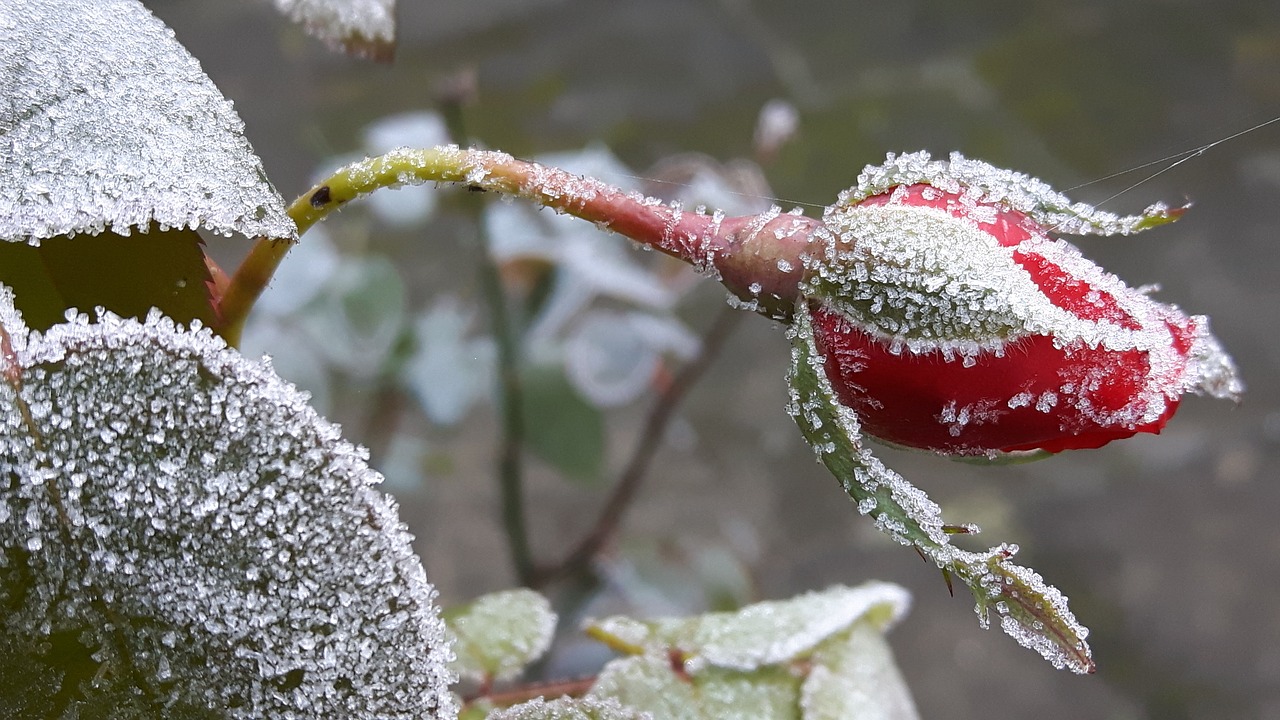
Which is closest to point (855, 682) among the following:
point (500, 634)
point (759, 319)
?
point (500, 634)

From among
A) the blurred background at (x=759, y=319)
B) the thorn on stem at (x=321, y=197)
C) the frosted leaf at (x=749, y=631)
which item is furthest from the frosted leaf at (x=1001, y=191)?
the blurred background at (x=759, y=319)

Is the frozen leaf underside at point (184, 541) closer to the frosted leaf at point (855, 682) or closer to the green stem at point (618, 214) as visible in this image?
the green stem at point (618, 214)

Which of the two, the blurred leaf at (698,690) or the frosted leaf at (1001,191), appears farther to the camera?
the blurred leaf at (698,690)

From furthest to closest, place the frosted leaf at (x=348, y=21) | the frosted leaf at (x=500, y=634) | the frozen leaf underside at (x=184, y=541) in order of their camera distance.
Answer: the frosted leaf at (x=500, y=634), the frosted leaf at (x=348, y=21), the frozen leaf underside at (x=184, y=541)

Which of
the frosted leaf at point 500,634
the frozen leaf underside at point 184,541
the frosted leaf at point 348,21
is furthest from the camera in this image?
the frosted leaf at point 500,634

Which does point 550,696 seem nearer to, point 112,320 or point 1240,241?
point 112,320

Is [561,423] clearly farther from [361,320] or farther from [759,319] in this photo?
[759,319]

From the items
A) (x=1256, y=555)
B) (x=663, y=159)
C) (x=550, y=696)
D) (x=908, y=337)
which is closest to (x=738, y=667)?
(x=550, y=696)
